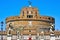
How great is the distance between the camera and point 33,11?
6875 cm

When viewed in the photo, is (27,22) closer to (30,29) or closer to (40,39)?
(30,29)

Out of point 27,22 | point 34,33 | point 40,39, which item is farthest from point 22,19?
point 40,39

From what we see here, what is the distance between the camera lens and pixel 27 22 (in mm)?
67062

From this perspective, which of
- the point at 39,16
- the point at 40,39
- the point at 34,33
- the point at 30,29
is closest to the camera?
the point at 40,39

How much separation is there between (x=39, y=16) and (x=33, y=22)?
256cm

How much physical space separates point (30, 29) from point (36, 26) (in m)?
3.04

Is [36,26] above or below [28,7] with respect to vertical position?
below

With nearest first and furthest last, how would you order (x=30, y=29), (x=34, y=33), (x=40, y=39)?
(x=40, y=39) → (x=34, y=33) → (x=30, y=29)

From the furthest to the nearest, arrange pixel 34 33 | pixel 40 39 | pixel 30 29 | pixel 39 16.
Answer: pixel 39 16, pixel 30 29, pixel 34 33, pixel 40 39

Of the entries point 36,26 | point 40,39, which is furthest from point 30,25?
point 40,39

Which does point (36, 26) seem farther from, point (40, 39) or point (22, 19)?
point (40, 39)

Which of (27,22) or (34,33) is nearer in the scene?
(34,33)

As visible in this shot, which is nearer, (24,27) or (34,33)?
(34,33)

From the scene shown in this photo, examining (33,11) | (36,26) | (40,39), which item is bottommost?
(40,39)
